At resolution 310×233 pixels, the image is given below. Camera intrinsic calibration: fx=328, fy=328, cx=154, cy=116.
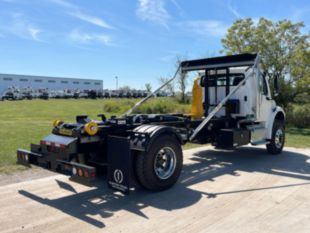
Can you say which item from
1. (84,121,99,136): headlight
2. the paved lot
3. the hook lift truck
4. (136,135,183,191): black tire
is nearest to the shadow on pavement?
the paved lot

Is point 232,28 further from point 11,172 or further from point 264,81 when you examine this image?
point 11,172

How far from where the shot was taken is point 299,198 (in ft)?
18.6

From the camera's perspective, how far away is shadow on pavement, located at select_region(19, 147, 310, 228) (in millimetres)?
5180

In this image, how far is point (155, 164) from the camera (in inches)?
236

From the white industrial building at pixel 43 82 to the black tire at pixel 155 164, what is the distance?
93212 millimetres

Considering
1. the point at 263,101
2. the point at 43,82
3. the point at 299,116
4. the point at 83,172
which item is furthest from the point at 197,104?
the point at 43,82

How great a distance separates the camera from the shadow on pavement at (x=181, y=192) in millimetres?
5180

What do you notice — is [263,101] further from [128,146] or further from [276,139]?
[128,146]

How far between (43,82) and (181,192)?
10625 cm

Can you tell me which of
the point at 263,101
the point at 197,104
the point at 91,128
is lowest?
the point at 91,128

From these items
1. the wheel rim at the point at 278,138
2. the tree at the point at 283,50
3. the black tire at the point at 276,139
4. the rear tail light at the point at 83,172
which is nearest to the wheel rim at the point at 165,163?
the rear tail light at the point at 83,172

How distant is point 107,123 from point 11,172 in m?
2.74

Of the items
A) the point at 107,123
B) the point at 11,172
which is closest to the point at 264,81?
the point at 107,123

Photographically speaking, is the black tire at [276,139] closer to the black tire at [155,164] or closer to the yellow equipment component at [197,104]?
the yellow equipment component at [197,104]
